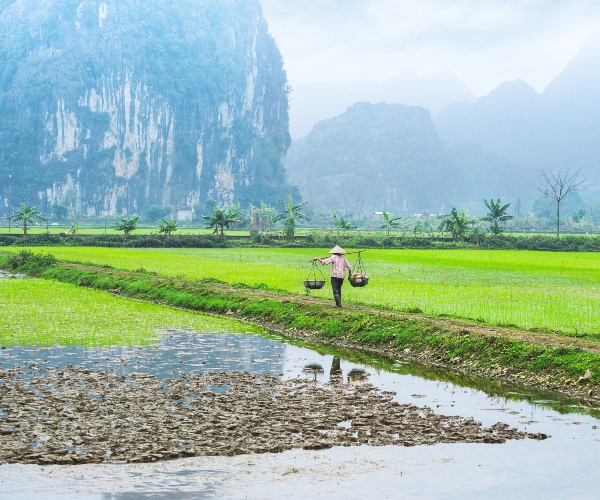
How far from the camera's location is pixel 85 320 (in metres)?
13.6

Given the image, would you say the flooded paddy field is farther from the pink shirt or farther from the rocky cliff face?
the rocky cliff face

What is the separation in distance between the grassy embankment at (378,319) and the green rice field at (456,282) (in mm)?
105

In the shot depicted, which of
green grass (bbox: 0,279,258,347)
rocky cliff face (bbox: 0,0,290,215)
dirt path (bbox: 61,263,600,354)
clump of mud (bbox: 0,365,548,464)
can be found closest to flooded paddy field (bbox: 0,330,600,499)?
clump of mud (bbox: 0,365,548,464)

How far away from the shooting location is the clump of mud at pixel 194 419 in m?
5.98

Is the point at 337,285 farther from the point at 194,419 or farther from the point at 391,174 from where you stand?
the point at 391,174

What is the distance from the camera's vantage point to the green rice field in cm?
1359

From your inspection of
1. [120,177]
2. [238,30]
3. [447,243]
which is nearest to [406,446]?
[447,243]

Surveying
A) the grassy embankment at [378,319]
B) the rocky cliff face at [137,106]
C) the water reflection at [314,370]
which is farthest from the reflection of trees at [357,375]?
the rocky cliff face at [137,106]

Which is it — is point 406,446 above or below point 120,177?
below

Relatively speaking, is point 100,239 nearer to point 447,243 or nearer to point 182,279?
point 447,243

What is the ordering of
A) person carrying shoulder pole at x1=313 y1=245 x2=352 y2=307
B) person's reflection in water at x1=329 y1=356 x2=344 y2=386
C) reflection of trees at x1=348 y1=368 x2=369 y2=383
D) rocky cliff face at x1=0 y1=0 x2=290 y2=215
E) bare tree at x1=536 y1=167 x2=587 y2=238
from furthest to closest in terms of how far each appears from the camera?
rocky cliff face at x1=0 y1=0 x2=290 y2=215 → bare tree at x1=536 y1=167 x2=587 y2=238 → person carrying shoulder pole at x1=313 y1=245 x2=352 y2=307 → reflection of trees at x1=348 y1=368 x2=369 y2=383 → person's reflection in water at x1=329 y1=356 x2=344 y2=386

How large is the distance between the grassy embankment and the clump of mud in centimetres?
199

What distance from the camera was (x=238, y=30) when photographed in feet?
558

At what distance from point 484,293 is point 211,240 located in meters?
28.0
